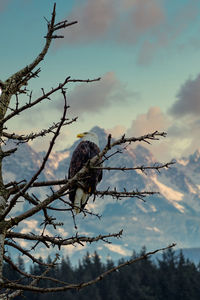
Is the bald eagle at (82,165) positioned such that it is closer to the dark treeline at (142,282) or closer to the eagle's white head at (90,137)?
the eagle's white head at (90,137)

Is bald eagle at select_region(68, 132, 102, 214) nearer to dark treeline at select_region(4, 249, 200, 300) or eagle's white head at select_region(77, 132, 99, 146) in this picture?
eagle's white head at select_region(77, 132, 99, 146)

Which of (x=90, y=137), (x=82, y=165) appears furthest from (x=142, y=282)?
(x=82, y=165)

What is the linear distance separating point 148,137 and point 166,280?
88.1 meters

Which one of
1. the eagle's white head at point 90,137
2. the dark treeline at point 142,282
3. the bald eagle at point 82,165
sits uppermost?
the dark treeline at point 142,282

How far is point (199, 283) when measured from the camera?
A: 85500 millimetres

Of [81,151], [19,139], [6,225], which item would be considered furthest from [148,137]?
[81,151]

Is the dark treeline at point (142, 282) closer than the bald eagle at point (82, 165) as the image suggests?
No

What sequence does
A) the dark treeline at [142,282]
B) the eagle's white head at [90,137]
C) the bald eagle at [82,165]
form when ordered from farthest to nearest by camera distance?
the dark treeline at [142,282], the eagle's white head at [90,137], the bald eagle at [82,165]

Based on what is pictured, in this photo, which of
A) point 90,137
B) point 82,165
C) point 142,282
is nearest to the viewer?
point 82,165

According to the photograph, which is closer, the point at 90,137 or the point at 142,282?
the point at 90,137

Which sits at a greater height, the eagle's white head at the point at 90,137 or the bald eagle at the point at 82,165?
Result: the eagle's white head at the point at 90,137

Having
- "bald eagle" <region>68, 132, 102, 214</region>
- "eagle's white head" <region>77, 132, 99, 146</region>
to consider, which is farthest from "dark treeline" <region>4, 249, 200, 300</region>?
"bald eagle" <region>68, 132, 102, 214</region>

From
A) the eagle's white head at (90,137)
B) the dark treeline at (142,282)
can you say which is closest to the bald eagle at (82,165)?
the eagle's white head at (90,137)

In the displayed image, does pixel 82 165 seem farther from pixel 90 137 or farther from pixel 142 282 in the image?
pixel 142 282
